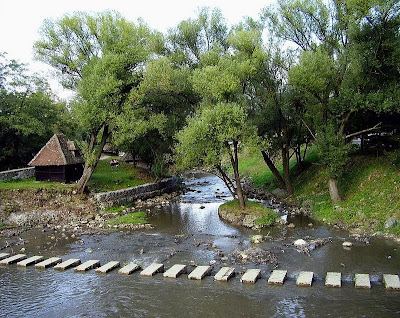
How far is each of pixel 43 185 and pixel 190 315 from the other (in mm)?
22507

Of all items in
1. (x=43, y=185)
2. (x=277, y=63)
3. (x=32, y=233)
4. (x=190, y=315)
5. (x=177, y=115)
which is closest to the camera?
(x=190, y=315)

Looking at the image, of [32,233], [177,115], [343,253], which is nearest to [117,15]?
[177,115]

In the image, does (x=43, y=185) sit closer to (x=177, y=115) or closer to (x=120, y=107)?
(x=120, y=107)

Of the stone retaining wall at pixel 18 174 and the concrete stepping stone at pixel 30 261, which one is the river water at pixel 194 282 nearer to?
the concrete stepping stone at pixel 30 261

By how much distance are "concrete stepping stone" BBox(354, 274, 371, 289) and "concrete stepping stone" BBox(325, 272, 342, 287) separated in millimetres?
578

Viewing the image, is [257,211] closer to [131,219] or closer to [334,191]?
[334,191]

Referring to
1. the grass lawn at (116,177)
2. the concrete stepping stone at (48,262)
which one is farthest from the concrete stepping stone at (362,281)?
the grass lawn at (116,177)

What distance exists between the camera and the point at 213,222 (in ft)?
86.0

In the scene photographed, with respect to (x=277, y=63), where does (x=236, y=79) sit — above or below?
below

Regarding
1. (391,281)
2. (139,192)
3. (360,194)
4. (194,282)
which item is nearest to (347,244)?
(391,281)

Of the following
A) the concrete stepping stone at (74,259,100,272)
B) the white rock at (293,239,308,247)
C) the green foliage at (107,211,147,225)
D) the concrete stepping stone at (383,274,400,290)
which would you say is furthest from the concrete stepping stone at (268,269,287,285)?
the green foliage at (107,211,147,225)

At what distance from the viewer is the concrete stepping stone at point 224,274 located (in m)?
15.0

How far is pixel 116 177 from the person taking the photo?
38.5m

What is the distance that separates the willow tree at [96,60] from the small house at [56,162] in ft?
Result: 7.20
